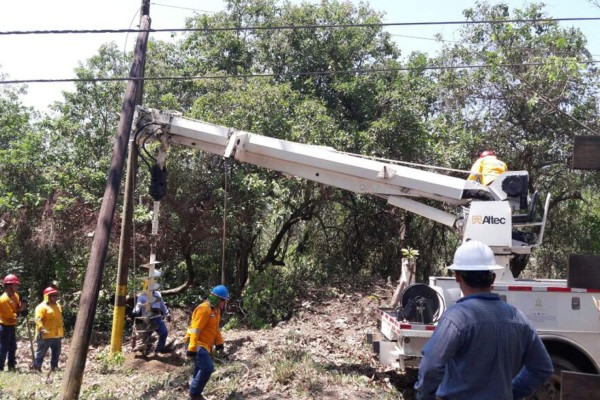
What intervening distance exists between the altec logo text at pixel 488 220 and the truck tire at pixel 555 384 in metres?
1.81

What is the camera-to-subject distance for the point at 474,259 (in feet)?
10.5

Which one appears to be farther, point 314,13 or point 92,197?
point 314,13

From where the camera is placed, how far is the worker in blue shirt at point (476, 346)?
9.82 ft

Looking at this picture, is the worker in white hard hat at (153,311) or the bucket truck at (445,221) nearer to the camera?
the bucket truck at (445,221)

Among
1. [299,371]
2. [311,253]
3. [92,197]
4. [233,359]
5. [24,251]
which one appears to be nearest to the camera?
[299,371]

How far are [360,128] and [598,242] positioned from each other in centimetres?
737

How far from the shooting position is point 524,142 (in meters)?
15.1

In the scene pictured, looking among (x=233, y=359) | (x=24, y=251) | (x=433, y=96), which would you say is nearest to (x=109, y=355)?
(x=233, y=359)

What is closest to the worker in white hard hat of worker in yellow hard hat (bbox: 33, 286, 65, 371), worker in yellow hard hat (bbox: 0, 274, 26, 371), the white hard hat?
worker in yellow hard hat (bbox: 33, 286, 65, 371)

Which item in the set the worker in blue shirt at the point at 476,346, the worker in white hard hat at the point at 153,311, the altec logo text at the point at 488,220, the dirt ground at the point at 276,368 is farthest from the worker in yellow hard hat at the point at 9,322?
the worker in blue shirt at the point at 476,346

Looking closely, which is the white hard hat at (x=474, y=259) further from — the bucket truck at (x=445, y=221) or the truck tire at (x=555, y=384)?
the truck tire at (x=555, y=384)

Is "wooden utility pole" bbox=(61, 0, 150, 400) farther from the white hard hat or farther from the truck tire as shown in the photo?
the white hard hat

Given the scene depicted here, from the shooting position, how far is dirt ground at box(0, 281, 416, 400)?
843 cm

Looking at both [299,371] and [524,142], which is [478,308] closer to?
[299,371]
